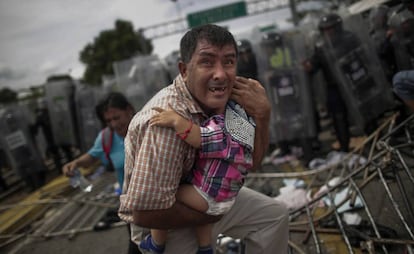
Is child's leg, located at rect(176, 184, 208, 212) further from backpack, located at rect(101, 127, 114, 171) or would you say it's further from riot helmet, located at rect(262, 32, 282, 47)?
riot helmet, located at rect(262, 32, 282, 47)

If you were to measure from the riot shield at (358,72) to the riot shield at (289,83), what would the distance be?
497 mm

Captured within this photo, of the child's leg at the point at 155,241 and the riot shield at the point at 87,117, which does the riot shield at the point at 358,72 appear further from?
the riot shield at the point at 87,117

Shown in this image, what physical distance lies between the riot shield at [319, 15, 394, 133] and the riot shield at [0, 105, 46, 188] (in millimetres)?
6009

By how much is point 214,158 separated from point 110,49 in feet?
92.5

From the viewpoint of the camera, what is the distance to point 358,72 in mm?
4387

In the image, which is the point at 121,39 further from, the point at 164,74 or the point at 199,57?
the point at 199,57

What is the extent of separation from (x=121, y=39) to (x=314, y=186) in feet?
88.1

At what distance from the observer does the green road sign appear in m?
13.1

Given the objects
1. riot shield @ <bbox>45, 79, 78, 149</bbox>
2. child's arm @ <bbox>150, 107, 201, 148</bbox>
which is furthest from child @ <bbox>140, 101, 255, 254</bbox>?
riot shield @ <bbox>45, 79, 78, 149</bbox>

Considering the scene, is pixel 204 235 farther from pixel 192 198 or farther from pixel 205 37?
pixel 205 37

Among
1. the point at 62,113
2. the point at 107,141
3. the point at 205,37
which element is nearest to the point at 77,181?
the point at 107,141

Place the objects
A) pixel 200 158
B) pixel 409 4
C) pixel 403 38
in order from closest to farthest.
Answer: pixel 200 158 → pixel 409 4 → pixel 403 38

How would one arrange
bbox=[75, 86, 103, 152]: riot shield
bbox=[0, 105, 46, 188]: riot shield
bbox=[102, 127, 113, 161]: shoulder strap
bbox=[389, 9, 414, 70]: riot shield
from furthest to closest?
bbox=[75, 86, 103, 152]: riot shield
bbox=[0, 105, 46, 188]: riot shield
bbox=[389, 9, 414, 70]: riot shield
bbox=[102, 127, 113, 161]: shoulder strap

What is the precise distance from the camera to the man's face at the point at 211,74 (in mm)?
1361
